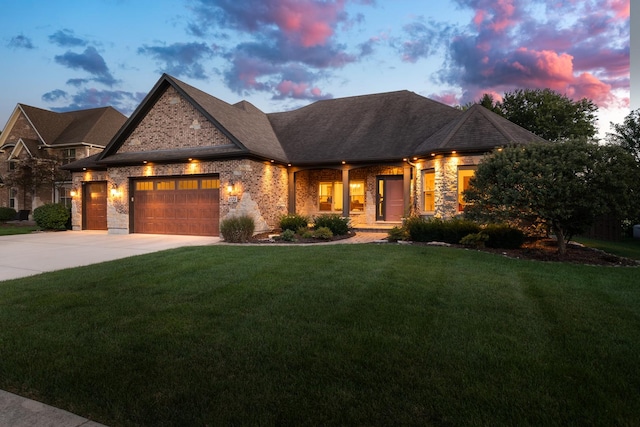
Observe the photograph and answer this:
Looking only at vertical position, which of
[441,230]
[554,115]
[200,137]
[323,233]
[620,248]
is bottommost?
[620,248]

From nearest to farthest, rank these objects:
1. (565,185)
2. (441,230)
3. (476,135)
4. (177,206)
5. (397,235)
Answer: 1. (565,185)
2. (441,230)
3. (397,235)
4. (476,135)
5. (177,206)

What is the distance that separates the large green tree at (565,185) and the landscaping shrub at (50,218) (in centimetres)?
2114

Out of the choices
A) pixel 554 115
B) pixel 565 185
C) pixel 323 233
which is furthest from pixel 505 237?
pixel 554 115

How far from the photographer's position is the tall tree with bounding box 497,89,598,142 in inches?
1214

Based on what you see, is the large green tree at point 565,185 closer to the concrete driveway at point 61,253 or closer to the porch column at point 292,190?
the porch column at point 292,190

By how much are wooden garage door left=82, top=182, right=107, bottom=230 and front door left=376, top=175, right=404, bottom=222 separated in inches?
574

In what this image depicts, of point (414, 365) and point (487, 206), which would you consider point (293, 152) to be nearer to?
point (487, 206)

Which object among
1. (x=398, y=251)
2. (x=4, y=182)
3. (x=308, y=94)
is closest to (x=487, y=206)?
(x=398, y=251)

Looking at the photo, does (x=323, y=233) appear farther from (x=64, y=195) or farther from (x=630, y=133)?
Answer: (x=64, y=195)

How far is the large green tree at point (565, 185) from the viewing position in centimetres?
858

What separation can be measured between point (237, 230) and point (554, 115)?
31273 mm

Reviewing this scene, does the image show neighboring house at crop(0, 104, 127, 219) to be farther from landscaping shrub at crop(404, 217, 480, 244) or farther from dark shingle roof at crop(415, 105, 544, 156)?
landscaping shrub at crop(404, 217, 480, 244)

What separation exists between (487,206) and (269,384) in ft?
28.7

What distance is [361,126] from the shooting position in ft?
60.7
